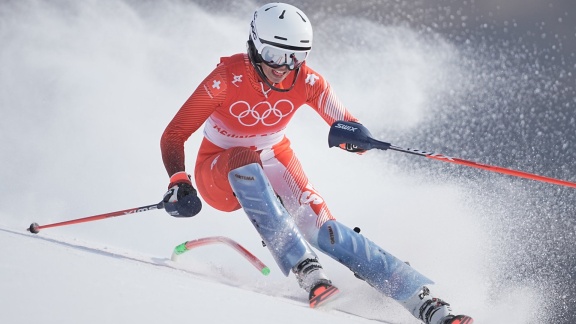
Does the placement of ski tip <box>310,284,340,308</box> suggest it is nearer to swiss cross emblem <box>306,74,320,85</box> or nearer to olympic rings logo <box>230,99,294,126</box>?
olympic rings logo <box>230,99,294,126</box>

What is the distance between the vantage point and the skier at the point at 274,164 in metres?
3.16

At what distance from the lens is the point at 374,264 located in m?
3.20

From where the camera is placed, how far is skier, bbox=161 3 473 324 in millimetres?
3158

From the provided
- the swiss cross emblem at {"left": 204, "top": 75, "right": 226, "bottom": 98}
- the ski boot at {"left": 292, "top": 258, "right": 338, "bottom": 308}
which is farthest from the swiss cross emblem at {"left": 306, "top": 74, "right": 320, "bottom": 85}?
the ski boot at {"left": 292, "top": 258, "right": 338, "bottom": 308}

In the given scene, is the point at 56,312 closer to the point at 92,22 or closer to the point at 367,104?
the point at 367,104

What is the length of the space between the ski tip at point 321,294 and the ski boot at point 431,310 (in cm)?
37

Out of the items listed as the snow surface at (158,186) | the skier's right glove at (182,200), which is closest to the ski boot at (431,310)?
the snow surface at (158,186)

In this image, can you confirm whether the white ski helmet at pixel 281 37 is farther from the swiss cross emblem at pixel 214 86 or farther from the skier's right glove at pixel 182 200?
the skier's right glove at pixel 182 200

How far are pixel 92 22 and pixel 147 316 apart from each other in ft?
23.5

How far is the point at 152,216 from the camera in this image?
17.9 feet

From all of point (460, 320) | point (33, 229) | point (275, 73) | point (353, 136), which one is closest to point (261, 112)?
point (275, 73)

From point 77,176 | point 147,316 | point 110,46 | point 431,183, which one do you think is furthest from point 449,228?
point 110,46

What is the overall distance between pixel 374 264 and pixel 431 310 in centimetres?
31

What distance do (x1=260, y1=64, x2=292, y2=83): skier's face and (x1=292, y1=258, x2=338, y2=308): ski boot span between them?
933 millimetres
